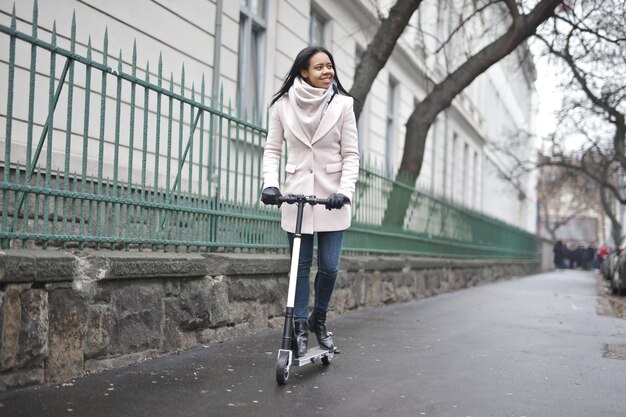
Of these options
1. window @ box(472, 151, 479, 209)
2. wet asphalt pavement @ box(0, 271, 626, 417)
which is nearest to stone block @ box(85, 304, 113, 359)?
wet asphalt pavement @ box(0, 271, 626, 417)

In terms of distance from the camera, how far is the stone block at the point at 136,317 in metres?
4.95

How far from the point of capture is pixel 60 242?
187 inches

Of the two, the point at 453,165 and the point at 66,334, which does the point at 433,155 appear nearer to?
the point at 453,165

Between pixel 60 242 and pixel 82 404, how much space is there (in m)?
1.15

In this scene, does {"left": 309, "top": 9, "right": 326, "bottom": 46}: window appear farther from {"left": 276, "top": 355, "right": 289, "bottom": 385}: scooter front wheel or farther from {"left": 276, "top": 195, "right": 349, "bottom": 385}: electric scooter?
{"left": 276, "top": 355, "right": 289, "bottom": 385}: scooter front wheel

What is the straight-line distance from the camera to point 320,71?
16.6 ft

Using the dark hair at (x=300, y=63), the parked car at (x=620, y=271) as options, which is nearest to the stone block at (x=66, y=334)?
the dark hair at (x=300, y=63)

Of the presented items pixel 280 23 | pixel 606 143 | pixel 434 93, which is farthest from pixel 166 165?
pixel 606 143

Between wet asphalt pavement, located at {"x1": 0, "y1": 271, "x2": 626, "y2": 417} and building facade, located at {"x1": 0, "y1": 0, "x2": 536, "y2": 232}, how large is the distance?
2.05 meters

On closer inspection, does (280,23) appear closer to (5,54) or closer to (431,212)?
(431,212)

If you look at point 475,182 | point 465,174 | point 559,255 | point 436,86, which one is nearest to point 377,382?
point 436,86

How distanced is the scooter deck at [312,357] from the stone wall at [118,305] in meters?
1.06

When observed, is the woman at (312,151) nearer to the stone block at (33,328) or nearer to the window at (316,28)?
the stone block at (33,328)

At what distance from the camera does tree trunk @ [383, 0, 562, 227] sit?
1216cm
